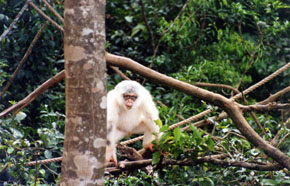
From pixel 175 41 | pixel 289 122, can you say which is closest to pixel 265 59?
pixel 175 41

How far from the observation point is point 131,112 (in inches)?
203

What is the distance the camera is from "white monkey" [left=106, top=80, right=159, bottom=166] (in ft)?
16.4

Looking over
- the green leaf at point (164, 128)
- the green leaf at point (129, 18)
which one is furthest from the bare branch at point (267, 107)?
the green leaf at point (129, 18)

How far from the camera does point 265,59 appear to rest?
7.54 meters

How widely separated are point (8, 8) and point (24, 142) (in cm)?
324

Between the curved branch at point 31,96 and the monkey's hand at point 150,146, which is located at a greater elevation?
the curved branch at point 31,96

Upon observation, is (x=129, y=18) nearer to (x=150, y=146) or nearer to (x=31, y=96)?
(x=150, y=146)

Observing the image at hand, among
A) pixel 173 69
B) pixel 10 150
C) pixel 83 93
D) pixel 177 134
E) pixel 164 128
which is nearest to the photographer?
pixel 83 93

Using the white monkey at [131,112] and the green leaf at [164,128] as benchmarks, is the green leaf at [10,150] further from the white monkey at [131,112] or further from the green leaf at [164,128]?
the green leaf at [164,128]

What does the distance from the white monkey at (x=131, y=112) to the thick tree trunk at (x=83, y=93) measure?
2113 mm

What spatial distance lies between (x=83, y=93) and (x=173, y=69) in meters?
5.22

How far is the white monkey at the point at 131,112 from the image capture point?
16.4ft

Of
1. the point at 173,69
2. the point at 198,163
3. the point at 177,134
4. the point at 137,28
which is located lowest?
the point at 198,163

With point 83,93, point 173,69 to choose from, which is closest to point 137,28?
point 173,69
